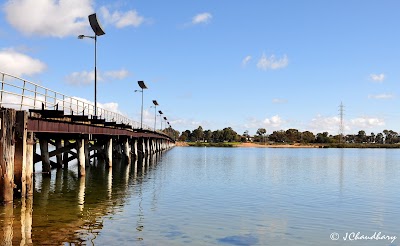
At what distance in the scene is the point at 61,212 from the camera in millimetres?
17703

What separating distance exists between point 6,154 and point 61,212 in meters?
3.27

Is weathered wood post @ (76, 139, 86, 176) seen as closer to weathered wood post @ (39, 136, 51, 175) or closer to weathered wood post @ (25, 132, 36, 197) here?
weathered wood post @ (39, 136, 51, 175)

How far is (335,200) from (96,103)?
20.1 meters

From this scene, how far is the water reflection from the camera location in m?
13.4

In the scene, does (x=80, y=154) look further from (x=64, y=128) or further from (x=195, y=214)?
(x=195, y=214)

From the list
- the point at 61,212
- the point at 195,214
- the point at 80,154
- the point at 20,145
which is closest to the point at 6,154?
the point at 20,145

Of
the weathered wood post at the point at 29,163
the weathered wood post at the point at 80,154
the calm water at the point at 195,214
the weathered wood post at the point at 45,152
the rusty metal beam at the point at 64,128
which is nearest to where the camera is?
the calm water at the point at 195,214

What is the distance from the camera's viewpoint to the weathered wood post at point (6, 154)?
17875 mm

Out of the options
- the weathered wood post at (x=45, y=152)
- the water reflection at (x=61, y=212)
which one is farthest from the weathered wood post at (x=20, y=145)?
the weathered wood post at (x=45, y=152)

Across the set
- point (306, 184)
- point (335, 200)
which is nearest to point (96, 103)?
point (306, 184)

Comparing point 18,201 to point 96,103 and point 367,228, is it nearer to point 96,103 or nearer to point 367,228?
point 367,228

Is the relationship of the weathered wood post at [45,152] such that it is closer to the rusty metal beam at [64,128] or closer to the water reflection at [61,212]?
the water reflection at [61,212]

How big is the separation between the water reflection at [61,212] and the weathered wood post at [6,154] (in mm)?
582

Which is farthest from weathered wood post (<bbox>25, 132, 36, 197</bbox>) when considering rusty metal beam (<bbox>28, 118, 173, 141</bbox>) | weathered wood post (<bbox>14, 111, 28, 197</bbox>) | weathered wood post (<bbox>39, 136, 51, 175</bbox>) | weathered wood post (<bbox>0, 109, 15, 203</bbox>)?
weathered wood post (<bbox>39, 136, 51, 175</bbox>)
